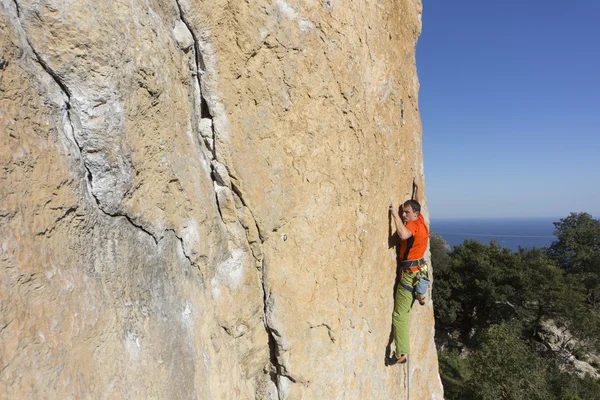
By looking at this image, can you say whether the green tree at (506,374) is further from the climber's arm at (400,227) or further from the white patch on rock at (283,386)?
the white patch on rock at (283,386)

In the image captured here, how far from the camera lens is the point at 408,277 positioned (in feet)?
19.4

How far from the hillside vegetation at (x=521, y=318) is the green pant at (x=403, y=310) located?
13250 millimetres

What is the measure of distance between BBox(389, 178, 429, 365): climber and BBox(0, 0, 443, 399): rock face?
0.20 meters

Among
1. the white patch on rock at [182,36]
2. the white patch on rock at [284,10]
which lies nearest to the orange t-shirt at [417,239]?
the white patch on rock at [284,10]

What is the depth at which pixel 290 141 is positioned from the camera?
13.9ft

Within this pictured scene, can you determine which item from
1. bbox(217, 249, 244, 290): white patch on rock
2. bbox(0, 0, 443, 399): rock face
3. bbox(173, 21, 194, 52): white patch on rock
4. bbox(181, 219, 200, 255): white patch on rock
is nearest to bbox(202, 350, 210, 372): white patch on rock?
bbox(0, 0, 443, 399): rock face

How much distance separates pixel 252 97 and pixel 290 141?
25.3 inches

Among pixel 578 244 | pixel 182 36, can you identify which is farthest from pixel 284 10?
pixel 578 244

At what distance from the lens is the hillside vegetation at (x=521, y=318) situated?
16656mm

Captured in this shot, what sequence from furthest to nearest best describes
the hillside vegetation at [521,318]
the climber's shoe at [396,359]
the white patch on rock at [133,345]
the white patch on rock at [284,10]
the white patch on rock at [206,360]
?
the hillside vegetation at [521,318]
the climber's shoe at [396,359]
the white patch on rock at [284,10]
the white patch on rock at [206,360]
the white patch on rock at [133,345]

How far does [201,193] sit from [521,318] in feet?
90.8

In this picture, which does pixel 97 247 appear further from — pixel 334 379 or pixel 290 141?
pixel 334 379

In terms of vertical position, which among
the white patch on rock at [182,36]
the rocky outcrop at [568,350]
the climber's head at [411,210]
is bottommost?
the rocky outcrop at [568,350]

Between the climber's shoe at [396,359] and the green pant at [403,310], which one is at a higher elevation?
the green pant at [403,310]
